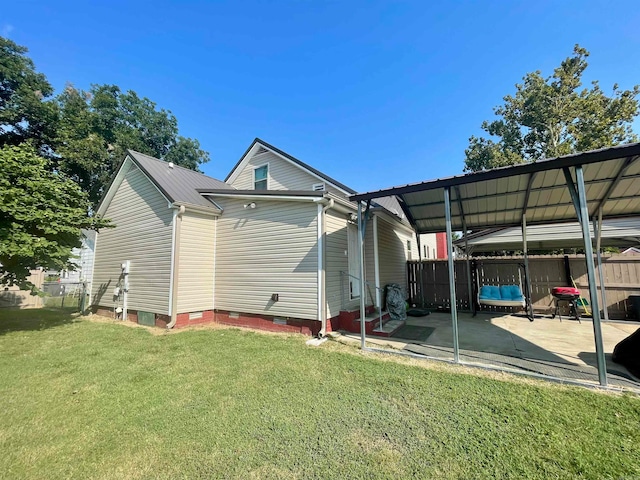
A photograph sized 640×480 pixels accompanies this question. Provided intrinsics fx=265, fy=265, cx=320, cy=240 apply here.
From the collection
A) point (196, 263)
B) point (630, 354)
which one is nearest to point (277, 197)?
point (196, 263)

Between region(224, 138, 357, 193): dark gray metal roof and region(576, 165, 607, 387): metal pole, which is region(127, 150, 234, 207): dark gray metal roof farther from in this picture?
region(576, 165, 607, 387): metal pole

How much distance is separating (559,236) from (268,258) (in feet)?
31.6

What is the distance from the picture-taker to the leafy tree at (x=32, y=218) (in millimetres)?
6984

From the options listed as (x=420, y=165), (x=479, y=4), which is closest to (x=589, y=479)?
(x=479, y=4)

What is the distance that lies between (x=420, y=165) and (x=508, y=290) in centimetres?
1057

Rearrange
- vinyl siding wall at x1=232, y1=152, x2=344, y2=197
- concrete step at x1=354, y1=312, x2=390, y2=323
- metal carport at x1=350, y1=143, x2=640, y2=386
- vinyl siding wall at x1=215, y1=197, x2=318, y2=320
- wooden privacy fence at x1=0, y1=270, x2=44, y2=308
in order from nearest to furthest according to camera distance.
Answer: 1. metal carport at x1=350, y1=143, x2=640, y2=386
2. vinyl siding wall at x1=215, y1=197, x2=318, y2=320
3. concrete step at x1=354, y1=312, x2=390, y2=323
4. vinyl siding wall at x1=232, y1=152, x2=344, y2=197
5. wooden privacy fence at x1=0, y1=270, x2=44, y2=308

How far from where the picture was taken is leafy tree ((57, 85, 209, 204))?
1852 centimetres

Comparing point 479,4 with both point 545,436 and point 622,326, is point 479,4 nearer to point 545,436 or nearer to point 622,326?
point 622,326

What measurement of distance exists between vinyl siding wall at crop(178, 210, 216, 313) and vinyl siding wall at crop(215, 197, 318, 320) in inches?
10.0

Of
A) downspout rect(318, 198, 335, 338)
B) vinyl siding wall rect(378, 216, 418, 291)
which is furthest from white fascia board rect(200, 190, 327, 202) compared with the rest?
vinyl siding wall rect(378, 216, 418, 291)

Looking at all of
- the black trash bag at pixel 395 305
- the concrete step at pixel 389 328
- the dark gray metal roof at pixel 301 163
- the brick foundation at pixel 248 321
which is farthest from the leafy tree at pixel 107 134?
the concrete step at pixel 389 328

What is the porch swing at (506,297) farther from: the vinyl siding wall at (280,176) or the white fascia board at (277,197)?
the white fascia board at (277,197)

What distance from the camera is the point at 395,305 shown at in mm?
7785

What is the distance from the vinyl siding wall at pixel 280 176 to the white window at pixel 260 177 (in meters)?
0.16
